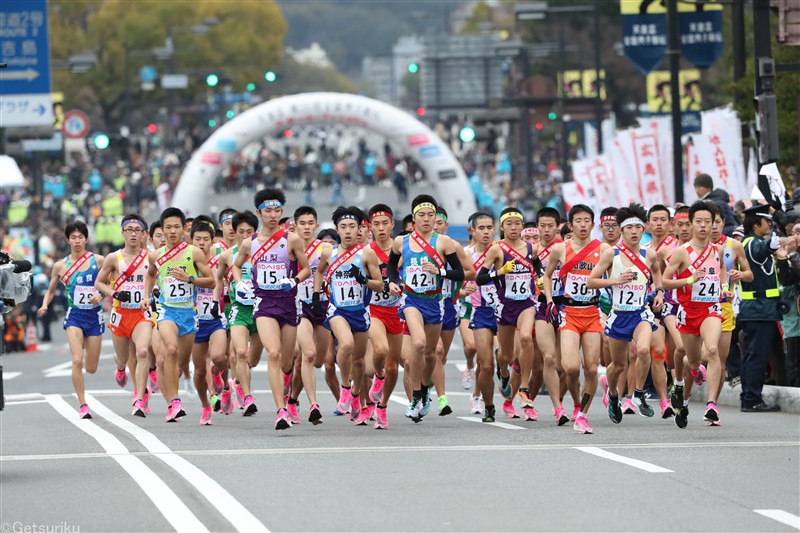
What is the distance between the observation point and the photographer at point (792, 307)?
60.5ft

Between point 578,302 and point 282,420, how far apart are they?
2.86 m

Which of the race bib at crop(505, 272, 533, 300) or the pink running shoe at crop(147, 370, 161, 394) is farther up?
the race bib at crop(505, 272, 533, 300)

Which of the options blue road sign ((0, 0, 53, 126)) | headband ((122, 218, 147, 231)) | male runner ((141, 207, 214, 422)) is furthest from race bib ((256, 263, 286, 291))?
blue road sign ((0, 0, 53, 126))

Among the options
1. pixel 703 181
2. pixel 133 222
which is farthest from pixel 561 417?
pixel 703 181

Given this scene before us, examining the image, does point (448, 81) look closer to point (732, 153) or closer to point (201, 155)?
point (201, 155)

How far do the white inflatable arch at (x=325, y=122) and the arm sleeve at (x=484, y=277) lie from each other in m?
33.1

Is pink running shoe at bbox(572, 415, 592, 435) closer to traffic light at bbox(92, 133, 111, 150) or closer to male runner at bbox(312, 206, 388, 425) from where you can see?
male runner at bbox(312, 206, 388, 425)

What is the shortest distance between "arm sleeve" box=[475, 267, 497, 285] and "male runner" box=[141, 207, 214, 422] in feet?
8.91

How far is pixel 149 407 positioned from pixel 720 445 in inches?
336

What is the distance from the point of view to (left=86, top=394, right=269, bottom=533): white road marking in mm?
11023

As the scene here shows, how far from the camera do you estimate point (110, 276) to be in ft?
66.2

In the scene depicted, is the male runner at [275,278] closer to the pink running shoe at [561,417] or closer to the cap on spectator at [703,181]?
the pink running shoe at [561,417]

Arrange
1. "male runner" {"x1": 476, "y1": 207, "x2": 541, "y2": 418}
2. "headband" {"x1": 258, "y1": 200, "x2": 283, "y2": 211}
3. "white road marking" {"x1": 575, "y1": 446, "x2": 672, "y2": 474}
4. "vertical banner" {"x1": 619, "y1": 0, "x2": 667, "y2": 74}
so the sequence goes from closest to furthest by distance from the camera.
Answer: "white road marking" {"x1": 575, "y1": 446, "x2": 672, "y2": 474} → "headband" {"x1": 258, "y1": 200, "x2": 283, "y2": 211} → "male runner" {"x1": 476, "y1": 207, "x2": 541, "y2": 418} → "vertical banner" {"x1": 619, "y1": 0, "x2": 667, "y2": 74}

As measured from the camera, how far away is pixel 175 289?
18.9m
